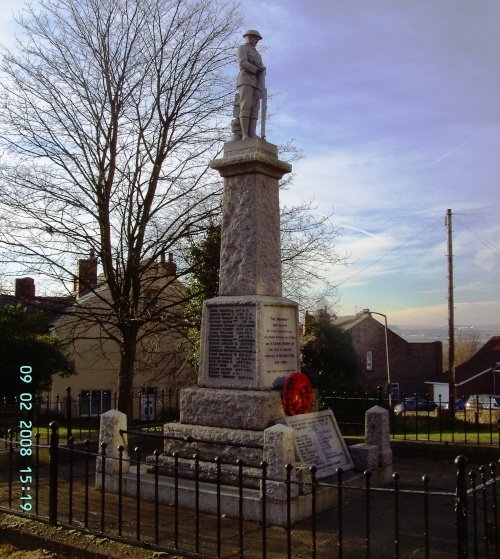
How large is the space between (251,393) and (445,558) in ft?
9.00

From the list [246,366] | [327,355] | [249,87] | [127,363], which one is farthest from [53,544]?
[327,355]

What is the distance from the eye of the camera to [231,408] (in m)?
7.18

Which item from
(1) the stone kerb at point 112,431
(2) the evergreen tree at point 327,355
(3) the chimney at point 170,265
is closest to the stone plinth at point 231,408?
(1) the stone kerb at point 112,431

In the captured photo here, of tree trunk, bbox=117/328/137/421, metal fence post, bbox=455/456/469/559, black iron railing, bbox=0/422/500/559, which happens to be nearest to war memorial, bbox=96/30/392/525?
black iron railing, bbox=0/422/500/559

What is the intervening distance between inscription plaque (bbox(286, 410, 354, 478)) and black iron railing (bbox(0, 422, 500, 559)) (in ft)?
0.73

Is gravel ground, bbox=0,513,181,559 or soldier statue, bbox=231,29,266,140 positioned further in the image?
soldier statue, bbox=231,29,266,140

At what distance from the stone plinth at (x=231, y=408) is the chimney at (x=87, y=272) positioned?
620 cm

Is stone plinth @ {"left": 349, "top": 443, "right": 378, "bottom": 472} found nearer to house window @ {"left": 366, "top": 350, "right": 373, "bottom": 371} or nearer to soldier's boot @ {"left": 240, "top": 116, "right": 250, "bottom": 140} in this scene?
soldier's boot @ {"left": 240, "top": 116, "right": 250, "bottom": 140}

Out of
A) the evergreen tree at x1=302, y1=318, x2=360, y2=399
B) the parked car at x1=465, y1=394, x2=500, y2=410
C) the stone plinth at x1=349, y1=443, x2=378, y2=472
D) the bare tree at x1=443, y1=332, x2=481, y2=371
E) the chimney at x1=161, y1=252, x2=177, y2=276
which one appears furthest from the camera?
the bare tree at x1=443, y1=332, x2=481, y2=371

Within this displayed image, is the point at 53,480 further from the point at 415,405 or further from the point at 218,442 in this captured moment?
the point at 415,405

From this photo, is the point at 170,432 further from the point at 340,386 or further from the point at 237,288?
the point at 340,386

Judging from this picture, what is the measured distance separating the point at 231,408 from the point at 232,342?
2.61 feet

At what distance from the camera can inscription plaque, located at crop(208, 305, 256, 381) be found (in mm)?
7297

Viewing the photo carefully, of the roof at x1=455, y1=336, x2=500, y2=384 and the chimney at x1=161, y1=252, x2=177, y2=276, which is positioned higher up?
the chimney at x1=161, y1=252, x2=177, y2=276
